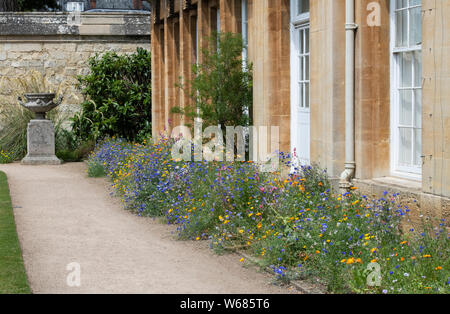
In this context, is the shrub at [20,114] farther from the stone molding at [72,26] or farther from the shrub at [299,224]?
the shrub at [299,224]

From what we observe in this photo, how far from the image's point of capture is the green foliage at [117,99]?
1981cm

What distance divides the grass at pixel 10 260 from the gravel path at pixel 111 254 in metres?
0.10

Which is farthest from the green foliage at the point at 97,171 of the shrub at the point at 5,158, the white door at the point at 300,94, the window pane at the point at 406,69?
the window pane at the point at 406,69

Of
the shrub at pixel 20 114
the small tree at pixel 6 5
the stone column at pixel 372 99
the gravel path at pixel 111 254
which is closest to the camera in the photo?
the gravel path at pixel 111 254

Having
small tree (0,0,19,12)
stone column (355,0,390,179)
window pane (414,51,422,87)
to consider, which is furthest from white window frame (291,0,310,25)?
small tree (0,0,19,12)

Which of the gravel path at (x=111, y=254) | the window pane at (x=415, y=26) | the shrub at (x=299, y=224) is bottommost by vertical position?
the gravel path at (x=111, y=254)

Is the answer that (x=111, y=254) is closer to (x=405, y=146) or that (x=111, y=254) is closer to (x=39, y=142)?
(x=405, y=146)

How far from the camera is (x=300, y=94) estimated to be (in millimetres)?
10289

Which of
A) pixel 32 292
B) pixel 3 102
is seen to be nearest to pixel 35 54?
pixel 3 102

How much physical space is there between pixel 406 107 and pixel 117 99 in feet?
43.1

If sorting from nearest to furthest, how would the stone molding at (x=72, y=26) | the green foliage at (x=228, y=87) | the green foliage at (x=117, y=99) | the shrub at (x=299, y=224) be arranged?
the shrub at (x=299, y=224)
the green foliage at (x=228, y=87)
the green foliage at (x=117, y=99)
the stone molding at (x=72, y=26)

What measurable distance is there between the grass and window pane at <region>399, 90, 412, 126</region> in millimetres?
4152

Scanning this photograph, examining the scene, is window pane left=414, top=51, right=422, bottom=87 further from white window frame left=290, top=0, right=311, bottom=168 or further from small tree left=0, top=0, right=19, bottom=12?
small tree left=0, top=0, right=19, bottom=12
